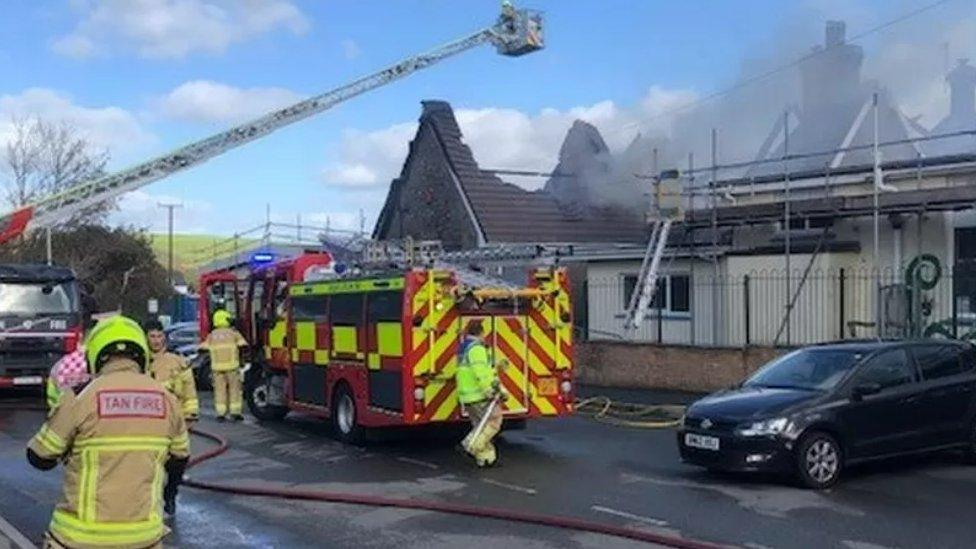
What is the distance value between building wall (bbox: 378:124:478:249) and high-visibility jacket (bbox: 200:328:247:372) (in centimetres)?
1470

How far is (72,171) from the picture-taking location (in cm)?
5353

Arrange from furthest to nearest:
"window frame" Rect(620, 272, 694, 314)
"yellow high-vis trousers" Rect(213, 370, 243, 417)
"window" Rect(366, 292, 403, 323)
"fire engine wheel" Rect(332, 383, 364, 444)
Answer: "window frame" Rect(620, 272, 694, 314) < "yellow high-vis trousers" Rect(213, 370, 243, 417) < "fire engine wheel" Rect(332, 383, 364, 444) < "window" Rect(366, 292, 403, 323)

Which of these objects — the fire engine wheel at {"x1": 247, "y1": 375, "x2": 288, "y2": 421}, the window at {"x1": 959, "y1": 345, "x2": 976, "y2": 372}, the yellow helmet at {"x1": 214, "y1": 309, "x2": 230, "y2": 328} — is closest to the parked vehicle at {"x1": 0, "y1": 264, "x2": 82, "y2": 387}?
the fire engine wheel at {"x1": 247, "y1": 375, "x2": 288, "y2": 421}

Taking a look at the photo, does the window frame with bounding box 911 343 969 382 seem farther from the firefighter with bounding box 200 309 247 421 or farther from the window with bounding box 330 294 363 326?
the firefighter with bounding box 200 309 247 421

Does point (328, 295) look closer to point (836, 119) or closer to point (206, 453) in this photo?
point (206, 453)

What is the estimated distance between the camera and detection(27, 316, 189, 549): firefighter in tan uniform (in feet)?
14.2

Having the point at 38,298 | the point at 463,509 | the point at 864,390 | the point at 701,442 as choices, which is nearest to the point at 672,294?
the point at 38,298

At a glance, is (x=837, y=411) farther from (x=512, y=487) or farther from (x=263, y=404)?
(x=263, y=404)

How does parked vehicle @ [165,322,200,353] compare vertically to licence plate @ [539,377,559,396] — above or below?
above

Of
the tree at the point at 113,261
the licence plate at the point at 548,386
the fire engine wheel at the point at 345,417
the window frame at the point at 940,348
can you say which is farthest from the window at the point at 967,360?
the tree at the point at 113,261

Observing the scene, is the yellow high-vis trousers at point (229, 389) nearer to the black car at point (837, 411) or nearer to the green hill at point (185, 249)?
the black car at point (837, 411)

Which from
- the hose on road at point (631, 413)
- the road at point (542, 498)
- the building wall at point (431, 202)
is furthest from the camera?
the building wall at point (431, 202)

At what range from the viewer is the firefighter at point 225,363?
16938 mm

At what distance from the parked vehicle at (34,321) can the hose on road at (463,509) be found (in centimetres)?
Answer: 1091
